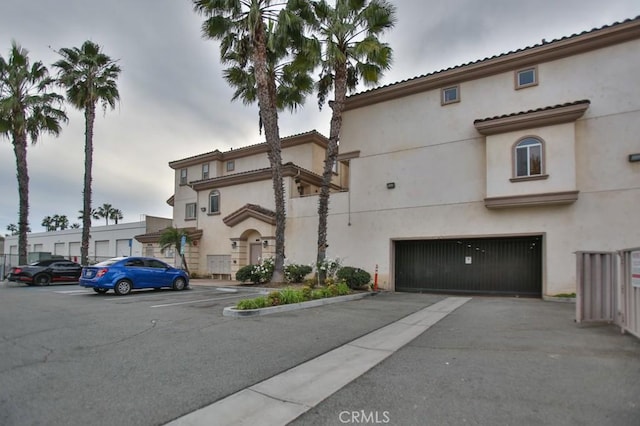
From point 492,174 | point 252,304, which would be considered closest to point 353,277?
point 252,304

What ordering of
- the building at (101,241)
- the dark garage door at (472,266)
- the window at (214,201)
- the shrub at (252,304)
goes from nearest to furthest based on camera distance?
the shrub at (252,304)
the dark garage door at (472,266)
the window at (214,201)
the building at (101,241)

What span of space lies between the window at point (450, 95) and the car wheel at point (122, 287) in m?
15.4

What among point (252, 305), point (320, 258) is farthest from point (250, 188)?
point (252, 305)

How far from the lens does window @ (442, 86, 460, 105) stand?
16.0 m

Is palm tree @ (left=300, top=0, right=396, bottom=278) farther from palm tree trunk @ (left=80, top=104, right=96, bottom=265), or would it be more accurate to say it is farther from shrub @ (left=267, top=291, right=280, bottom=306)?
palm tree trunk @ (left=80, top=104, right=96, bottom=265)

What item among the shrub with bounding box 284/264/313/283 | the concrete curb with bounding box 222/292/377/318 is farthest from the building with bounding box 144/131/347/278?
the concrete curb with bounding box 222/292/377/318

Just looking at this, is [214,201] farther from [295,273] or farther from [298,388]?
[298,388]

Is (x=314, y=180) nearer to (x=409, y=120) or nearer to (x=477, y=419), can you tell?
(x=409, y=120)

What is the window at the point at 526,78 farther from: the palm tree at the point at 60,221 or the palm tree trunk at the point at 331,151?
the palm tree at the point at 60,221

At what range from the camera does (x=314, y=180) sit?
22516mm

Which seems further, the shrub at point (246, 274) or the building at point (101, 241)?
the building at point (101, 241)

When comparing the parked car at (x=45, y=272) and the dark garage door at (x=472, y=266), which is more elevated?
the dark garage door at (x=472, y=266)

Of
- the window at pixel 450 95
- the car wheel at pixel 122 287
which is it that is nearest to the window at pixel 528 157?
the window at pixel 450 95

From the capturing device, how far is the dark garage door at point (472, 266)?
14297mm
